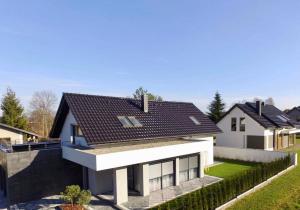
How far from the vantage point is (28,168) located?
14.1 metres

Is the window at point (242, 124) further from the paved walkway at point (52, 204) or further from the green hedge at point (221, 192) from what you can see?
the paved walkway at point (52, 204)

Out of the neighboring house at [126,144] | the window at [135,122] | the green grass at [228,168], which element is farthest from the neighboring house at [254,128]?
the window at [135,122]

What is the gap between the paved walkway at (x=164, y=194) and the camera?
12727 mm

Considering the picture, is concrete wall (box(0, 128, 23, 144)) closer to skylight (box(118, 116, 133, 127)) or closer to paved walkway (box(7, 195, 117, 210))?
paved walkway (box(7, 195, 117, 210))

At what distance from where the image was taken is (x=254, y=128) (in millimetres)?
28953

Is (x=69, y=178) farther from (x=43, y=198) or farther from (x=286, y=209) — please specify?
(x=286, y=209)

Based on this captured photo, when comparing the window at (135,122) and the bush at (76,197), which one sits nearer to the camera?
the bush at (76,197)

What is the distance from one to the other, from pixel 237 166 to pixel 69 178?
15.6 metres

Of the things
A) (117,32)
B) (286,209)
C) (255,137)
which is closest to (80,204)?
(286,209)

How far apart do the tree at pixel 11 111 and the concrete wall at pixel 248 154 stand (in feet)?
107

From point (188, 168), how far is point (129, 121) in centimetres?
596

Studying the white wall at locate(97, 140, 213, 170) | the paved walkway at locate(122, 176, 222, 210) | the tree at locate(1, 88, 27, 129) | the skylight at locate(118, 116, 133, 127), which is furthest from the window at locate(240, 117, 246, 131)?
the tree at locate(1, 88, 27, 129)

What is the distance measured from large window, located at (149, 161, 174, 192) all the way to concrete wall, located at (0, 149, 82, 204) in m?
5.46

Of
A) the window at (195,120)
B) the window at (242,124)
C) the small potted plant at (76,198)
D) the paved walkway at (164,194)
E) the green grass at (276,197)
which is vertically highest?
the window at (195,120)
